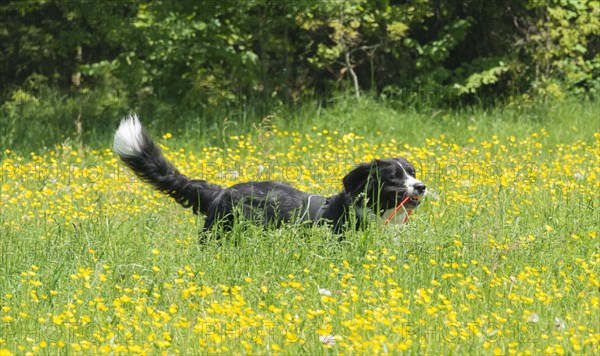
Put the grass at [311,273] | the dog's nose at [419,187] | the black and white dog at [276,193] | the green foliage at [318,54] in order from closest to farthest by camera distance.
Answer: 1. the grass at [311,273]
2. the black and white dog at [276,193]
3. the dog's nose at [419,187]
4. the green foliage at [318,54]

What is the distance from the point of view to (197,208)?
5.99m

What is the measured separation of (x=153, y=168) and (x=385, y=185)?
1.54 meters

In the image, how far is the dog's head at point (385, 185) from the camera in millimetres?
5664

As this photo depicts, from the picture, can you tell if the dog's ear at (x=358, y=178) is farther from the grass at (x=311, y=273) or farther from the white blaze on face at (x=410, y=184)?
the grass at (x=311, y=273)

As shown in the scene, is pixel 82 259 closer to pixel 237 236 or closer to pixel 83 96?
pixel 237 236

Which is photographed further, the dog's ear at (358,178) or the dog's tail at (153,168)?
the dog's tail at (153,168)

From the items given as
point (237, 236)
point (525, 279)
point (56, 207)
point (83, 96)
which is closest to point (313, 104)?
point (83, 96)

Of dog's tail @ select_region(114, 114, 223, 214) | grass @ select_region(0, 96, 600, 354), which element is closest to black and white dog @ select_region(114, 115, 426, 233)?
dog's tail @ select_region(114, 114, 223, 214)

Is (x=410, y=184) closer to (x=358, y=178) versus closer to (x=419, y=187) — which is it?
(x=419, y=187)

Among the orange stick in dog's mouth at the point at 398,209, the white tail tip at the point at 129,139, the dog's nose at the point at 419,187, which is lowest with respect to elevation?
the orange stick in dog's mouth at the point at 398,209

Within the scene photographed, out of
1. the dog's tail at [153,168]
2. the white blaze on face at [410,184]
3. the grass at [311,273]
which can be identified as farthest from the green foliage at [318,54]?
the white blaze on face at [410,184]

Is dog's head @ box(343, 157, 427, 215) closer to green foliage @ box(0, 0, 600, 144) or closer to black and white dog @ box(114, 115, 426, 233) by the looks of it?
black and white dog @ box(114, 115, 426, 233)

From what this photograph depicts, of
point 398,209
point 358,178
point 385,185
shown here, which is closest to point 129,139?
point 358,178

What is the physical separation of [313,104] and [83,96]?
3.79 metres
